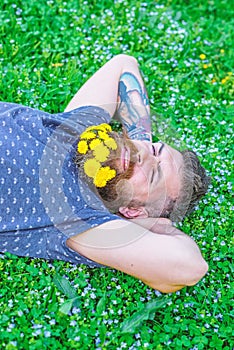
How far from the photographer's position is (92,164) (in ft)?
10.9

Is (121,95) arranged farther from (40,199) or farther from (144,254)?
(144,254)

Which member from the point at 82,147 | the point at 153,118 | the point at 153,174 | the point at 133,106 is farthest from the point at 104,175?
the point at 153,118

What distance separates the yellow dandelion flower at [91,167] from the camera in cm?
332

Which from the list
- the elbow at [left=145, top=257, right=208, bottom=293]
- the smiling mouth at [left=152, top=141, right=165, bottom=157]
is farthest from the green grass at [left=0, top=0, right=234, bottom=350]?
the smiling mouth at [left=152, top=141, right=165, bottom=157]

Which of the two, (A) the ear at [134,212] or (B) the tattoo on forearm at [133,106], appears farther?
(B) the tattoo on forearm at [133,106]

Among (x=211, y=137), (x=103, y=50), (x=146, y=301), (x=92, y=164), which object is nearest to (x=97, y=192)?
(x=92, y=164)

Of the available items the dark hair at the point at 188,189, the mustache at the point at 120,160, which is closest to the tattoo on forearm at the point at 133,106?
the dark hair at the point at 188,189

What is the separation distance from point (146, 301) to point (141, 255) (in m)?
0.31

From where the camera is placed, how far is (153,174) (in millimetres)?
3480

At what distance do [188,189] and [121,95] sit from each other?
93cm

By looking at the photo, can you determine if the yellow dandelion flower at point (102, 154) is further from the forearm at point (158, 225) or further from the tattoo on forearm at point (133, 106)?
the tattoo on forearm at point (133, 106)

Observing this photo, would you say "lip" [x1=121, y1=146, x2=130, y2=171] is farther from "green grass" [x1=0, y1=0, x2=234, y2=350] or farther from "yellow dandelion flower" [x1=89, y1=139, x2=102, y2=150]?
"green grass" [x1=0, y1=0, x2=234, y2=350]

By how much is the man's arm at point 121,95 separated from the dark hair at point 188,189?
39cm

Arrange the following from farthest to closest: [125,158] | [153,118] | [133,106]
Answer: [153,118] → [133,106] → [125,158]
